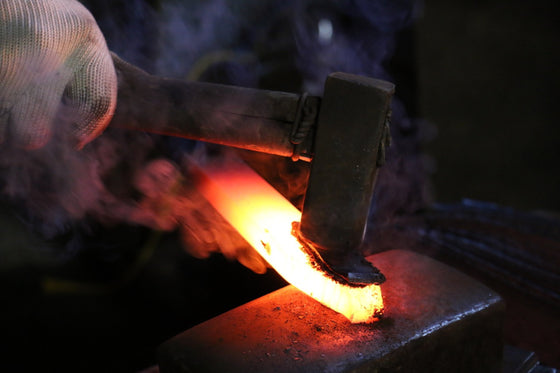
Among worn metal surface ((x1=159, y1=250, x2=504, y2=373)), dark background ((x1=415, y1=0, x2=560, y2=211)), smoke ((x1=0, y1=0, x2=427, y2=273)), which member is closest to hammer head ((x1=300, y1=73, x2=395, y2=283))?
worn metal surface ((x1=159, y1=250, x2=504, y2=373))

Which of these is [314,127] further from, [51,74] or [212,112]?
[51,74]

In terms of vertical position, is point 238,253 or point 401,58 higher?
point 401,58

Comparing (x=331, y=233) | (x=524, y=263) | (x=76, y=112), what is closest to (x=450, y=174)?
(x=524, y=263)

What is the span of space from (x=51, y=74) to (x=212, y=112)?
1.47 feet

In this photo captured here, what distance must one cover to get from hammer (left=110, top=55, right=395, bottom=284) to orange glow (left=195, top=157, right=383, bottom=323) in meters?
0.07

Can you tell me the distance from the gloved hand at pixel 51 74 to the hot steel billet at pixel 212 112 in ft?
0.30

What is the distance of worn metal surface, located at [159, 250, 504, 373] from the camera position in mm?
1291

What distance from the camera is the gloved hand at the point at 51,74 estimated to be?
1159 mm

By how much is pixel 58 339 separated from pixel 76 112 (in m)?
1.76

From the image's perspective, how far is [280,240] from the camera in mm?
1434

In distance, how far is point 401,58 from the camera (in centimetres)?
365

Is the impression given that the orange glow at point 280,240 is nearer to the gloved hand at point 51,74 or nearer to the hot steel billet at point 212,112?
the hot steel billet at point 212,112

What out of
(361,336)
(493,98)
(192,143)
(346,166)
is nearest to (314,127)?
(346,166)

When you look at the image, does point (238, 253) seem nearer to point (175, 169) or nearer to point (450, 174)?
point (175, 169)
